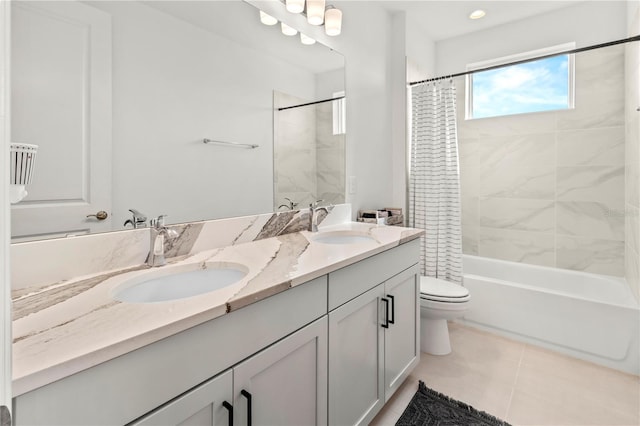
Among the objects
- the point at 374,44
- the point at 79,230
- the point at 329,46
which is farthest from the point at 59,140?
the point at 374,44

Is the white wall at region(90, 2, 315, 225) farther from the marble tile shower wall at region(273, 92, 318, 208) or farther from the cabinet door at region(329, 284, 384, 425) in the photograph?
the cabinet door at region(329, 284, 384, 425)

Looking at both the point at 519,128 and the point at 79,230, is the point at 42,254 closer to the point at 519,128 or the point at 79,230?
the point at 79,230

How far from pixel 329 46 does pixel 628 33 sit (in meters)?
2.20

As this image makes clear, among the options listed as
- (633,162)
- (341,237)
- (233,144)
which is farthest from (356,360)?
(633,162)

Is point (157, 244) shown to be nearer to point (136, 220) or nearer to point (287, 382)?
point (136, 220)

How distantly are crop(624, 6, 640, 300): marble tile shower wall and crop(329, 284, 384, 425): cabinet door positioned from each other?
1.82 m

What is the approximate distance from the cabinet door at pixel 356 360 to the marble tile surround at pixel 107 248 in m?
0.61

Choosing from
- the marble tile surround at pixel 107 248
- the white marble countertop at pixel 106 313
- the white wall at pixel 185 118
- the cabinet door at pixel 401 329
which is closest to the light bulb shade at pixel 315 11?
A: the white wall at pixel 185 118

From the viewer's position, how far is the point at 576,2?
260cm

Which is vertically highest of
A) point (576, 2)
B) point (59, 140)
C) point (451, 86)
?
point (576, 2)

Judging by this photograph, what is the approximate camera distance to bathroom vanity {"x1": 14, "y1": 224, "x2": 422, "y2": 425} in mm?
592

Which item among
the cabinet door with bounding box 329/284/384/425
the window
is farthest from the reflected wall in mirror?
the window

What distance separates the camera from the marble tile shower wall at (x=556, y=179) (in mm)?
2602

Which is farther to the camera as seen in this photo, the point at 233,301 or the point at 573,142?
the point at 573,142
